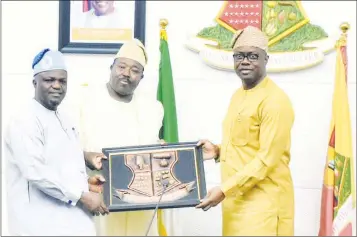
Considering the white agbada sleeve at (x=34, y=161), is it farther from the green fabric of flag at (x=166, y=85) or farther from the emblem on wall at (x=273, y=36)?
the emblem on wall at (x=273, y=36)

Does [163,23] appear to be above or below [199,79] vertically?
above

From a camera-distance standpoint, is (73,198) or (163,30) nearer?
(73,198)

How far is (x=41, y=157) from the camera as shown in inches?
93.7

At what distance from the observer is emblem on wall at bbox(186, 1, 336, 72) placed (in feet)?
11.9

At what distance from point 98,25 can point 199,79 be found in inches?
27.6

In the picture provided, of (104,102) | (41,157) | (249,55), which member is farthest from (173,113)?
(41,157)

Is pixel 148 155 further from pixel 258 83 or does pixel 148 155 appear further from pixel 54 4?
pixel 54 4

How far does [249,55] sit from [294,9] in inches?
46.4

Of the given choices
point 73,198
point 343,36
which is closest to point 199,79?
point 343,36

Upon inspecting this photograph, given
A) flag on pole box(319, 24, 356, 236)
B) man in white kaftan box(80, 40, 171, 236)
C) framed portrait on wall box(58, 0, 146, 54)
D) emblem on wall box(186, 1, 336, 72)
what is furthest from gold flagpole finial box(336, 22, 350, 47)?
framed portrait on wall box(58, 0, 146, 54)

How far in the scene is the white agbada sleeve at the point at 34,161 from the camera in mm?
2354

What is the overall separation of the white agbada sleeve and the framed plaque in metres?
0.21

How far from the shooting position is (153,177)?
263 centimetres

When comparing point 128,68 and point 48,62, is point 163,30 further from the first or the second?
point 48,62
